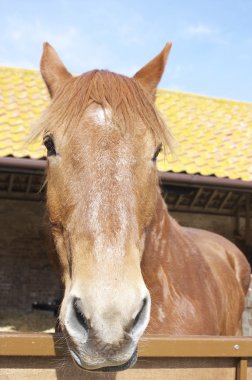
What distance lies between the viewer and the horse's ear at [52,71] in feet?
8.77

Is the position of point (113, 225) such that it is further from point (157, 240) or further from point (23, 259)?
point (23, 259)

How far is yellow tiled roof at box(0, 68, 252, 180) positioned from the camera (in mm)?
8055

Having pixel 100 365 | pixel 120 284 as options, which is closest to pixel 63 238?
pixel 120 284

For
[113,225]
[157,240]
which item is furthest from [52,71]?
[113,225]

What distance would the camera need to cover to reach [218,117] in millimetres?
11531

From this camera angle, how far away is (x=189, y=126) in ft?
34.4

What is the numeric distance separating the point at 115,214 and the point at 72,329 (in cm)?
46

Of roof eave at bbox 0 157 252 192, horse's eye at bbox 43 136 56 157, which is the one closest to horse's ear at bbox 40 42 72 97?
horse's eye at bbox 43 136 56 157

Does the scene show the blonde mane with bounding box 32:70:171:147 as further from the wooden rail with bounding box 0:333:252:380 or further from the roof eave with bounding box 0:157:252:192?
the roof eave with bounding box 0:157:252:192

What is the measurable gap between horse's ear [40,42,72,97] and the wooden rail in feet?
5.07

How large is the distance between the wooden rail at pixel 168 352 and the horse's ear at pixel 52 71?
154 centimetres

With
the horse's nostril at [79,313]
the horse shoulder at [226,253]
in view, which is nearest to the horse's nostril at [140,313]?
the horse's nostril at [79,313]

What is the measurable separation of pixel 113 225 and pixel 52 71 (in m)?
1.27

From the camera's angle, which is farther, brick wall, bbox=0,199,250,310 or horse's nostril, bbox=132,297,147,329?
Answer: brick wall, bbox=0,199,250,310
